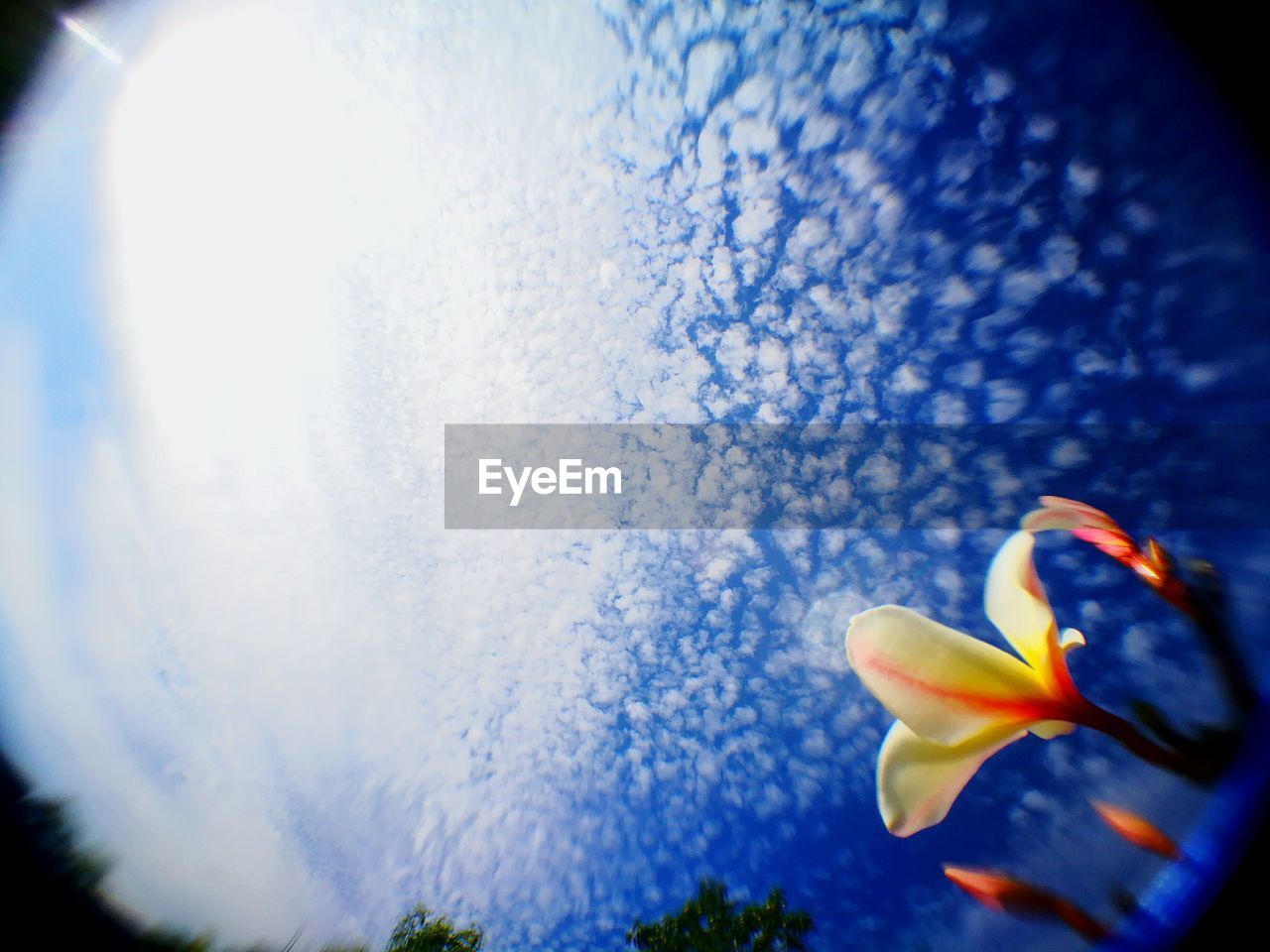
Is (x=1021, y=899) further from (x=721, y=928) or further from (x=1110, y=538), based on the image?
(x=721, y=928)

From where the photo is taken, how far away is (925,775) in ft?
2.03

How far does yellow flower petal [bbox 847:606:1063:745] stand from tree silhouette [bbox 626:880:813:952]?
14.2m

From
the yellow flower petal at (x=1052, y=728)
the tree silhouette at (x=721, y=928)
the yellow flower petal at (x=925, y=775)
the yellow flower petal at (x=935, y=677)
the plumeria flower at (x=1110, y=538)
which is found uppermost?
the plumeria flower at (x=1110, y=538)

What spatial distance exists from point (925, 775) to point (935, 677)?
12cm

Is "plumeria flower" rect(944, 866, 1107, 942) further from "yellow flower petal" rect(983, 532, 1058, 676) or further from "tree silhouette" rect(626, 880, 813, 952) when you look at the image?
"tree silhouette" rect(626, 880, 813, 952)

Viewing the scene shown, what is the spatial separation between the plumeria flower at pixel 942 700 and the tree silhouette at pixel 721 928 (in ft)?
46.3

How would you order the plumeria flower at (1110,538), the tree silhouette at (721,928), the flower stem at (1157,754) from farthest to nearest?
the tree silhouette at (721,928) → the plumeria flower at (1110,538) → the flower stem at (1157,754)

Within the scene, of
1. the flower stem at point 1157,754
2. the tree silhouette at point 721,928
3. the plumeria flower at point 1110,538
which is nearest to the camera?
the flower stem at point 1157,754

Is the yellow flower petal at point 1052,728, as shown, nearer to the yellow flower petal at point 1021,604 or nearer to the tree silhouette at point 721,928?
the yellow flower petal at point 1021,604

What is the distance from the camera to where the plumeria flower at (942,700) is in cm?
61

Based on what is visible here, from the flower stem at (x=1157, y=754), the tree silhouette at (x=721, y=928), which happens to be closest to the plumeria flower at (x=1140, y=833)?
the flower stem at (x=1157, y=754)

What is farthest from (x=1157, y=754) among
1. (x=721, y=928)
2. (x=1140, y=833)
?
(x=721, y=928)

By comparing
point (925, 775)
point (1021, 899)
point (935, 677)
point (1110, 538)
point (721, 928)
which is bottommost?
point (721, 928)

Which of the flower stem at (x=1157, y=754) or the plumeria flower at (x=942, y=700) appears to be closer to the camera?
the flower stem at (x=1157, y=754)
